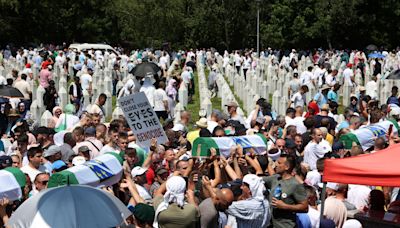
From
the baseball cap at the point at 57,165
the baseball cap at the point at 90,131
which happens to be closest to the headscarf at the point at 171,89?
the baseball cap at the point at 90,131

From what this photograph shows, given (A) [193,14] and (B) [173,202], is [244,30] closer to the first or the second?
(A) [193,14]

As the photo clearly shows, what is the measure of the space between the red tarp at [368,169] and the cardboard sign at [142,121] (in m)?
4.05

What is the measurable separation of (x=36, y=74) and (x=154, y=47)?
25.4m

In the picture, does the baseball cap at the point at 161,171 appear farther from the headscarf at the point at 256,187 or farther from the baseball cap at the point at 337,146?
the baseball cap at the point at 337,146

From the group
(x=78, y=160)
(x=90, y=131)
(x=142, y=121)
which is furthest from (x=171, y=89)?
(x=78, y=160)

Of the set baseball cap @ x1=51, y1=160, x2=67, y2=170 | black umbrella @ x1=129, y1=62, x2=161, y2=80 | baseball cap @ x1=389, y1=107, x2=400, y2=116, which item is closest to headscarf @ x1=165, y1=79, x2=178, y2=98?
black umbrella @ x1=129, y1=62, x2=161, y2=80

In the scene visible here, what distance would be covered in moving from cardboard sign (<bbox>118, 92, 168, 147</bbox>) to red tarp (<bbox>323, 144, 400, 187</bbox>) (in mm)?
4052

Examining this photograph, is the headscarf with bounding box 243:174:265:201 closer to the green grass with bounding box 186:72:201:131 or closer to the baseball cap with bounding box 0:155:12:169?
the baseball cap with bounding box 0:155:12:169

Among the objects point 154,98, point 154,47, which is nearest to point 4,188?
point 154,98

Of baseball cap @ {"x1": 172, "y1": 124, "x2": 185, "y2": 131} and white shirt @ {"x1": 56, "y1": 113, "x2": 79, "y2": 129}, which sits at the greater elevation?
white shirt @ {"x1": 56, "y1": 113, "x2": 79, "y2": 129}

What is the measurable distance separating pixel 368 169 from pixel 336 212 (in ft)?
3.42

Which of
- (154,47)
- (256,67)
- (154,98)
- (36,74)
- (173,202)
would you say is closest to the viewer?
(173,202)

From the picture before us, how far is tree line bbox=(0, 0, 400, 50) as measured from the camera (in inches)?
2430

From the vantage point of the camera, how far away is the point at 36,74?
3631cm
